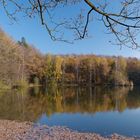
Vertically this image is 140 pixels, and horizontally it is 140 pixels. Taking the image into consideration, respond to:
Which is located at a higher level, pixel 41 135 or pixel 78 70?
pixel 78 70

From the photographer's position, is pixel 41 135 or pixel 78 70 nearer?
pixel 41 135

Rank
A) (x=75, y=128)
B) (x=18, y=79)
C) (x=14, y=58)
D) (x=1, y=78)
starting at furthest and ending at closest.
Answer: (x=18, y=79)
(x=14, y=58)
(x=1, y=78)
(x=75, y=128)

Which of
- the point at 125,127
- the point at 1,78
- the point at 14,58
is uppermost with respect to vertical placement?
the point at 14,58

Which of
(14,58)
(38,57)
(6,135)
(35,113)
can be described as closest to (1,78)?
(14,58)

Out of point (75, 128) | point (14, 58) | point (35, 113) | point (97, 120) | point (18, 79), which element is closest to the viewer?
point (75, 128)

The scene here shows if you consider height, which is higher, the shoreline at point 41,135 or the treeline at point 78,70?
the treeline at point 78,70

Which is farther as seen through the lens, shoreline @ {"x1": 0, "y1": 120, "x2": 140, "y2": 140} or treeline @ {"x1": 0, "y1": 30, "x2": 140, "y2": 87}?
treeline @ {"x1": 0, "y1": 30, "x2": 140, "y2": 87}

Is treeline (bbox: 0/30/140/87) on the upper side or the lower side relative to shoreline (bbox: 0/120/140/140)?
upper

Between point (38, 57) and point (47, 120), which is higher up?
point (38, 57)

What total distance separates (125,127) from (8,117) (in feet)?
23.1

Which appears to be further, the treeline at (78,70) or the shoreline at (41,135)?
the treeline at (78,70)

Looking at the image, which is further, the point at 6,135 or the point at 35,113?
the point at 35,113

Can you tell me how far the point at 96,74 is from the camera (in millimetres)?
68688

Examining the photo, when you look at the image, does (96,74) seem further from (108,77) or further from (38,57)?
(38,57)
